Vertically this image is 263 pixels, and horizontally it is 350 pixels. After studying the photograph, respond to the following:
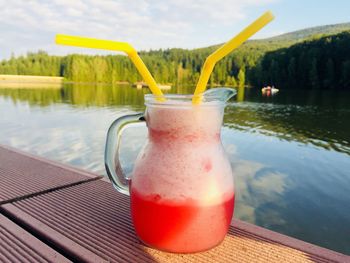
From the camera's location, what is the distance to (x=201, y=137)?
2.11 feet

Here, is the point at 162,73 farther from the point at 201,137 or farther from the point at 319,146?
the point at 201,137

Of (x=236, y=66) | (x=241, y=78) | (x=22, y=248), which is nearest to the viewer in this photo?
(x=22, y=248)

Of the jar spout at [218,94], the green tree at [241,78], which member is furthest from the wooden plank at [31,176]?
the green tree at [241,78]

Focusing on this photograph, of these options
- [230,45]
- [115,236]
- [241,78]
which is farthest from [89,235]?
[241,78]

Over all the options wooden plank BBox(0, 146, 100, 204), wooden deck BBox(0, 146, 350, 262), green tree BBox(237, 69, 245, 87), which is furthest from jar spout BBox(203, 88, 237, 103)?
green tree BBox(237, 69, 245, 87)

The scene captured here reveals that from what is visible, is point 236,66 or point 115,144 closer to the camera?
point 115,144

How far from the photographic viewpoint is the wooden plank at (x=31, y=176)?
1.04 m

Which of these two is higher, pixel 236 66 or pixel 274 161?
pixel 236 66

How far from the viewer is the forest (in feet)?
140

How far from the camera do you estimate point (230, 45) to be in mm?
560

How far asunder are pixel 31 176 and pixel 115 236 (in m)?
0.62

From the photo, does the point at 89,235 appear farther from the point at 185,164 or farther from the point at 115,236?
the point at 185,164

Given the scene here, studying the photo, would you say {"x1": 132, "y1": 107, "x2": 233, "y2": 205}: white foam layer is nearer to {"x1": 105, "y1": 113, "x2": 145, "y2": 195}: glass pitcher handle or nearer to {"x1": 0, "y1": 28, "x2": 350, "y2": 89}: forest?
{"x1": 105, "y1": 113, "x2": 145, "y2": 195}: glass pitcher handle

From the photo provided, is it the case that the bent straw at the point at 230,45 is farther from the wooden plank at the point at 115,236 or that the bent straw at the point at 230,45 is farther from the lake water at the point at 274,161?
the lake water at the point at 274,161
